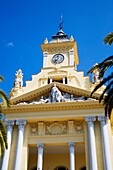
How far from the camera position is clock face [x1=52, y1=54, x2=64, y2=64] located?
34.8 meters

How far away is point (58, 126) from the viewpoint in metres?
28.7

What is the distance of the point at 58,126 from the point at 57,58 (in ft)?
33.2

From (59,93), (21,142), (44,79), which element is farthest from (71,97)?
(21,142)

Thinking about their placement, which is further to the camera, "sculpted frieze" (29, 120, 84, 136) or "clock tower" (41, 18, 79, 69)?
"clock tower" (41, 18, 79, 69)

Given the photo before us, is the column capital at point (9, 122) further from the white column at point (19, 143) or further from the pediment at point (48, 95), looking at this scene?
the pediment at point (48, 95)

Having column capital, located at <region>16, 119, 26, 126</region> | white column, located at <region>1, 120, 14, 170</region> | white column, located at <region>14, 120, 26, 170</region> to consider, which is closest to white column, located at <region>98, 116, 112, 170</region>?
column capital, located at <region>16, 119, 26, 126</region>

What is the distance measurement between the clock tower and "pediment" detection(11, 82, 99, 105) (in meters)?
4.99

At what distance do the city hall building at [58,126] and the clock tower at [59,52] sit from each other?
288 cm

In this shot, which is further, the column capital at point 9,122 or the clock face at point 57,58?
the clock face at point 57,58

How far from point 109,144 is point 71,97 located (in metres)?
6.29

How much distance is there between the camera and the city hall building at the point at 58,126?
85.4 feet

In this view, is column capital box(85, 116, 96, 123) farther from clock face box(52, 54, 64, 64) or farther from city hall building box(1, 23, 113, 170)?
clock face box(52, 54, 64, 64)

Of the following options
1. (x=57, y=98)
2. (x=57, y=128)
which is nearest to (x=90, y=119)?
(x=57, y=128)

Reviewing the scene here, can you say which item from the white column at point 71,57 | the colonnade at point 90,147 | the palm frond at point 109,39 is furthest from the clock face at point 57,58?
the palm frond at point 109,39
